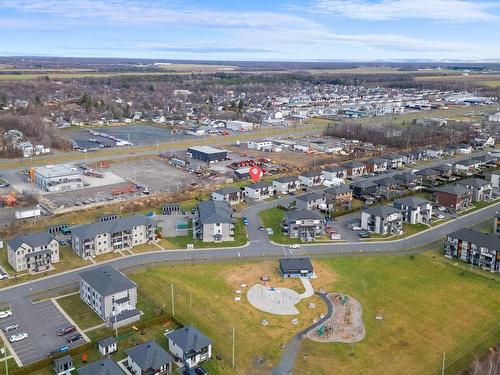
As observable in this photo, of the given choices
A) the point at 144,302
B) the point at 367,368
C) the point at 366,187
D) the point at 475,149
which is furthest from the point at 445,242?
the point at 475,149

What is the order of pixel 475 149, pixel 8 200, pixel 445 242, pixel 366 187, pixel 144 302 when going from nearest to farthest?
pixel 144 302 < pixel 445 242 < pixel 8 200 < pixel 366 187 < pixel 475 149

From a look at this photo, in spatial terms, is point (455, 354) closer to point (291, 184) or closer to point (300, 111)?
point (291, 184)

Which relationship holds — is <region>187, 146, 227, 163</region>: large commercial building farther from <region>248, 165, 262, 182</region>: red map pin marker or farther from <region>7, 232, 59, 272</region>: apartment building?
<region>7, 232, 59, 272</region>: apartment building

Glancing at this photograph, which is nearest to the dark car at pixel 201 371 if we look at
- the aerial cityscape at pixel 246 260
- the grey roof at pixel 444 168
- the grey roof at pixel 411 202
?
the aerial cityscape at pixel 246 260

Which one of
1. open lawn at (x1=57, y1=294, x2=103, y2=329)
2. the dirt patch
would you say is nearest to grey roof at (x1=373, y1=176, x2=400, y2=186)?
the dirt patch

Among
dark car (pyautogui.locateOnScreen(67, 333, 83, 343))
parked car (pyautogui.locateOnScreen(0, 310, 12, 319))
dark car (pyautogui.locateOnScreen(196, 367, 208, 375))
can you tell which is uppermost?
parked car (pyautogui.locateOnScreen(0, 310, 12, 319))

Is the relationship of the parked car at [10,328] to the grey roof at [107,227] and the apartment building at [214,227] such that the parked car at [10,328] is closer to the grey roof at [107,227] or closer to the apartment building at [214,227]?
the grey roof at [107,227]

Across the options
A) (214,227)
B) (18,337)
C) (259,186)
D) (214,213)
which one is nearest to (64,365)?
(18,337)
